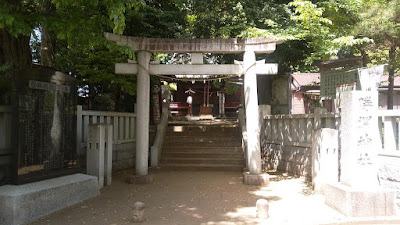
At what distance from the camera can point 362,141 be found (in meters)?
5.62

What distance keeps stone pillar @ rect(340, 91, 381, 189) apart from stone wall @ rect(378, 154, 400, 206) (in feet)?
1.80

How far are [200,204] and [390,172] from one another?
12.4ft

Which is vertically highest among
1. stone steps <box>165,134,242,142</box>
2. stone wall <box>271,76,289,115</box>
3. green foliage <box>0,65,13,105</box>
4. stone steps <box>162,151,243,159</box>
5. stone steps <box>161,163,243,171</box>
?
stone wall <box>271,76,289,115</box>

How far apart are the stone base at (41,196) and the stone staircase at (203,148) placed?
4.56 meters

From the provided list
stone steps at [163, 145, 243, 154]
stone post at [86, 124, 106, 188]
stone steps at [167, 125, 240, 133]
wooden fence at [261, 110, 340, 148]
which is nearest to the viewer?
stone post at [86, 124, 106, 188]

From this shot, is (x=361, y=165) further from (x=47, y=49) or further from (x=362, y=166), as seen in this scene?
(x=47, y=49)

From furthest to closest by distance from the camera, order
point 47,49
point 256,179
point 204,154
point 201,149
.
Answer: point 47,49, point 201,149, point 204,154, point 256,179

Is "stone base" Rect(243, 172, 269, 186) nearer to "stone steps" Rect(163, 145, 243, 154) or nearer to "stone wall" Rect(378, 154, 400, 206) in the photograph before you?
"stone wall" Rect(378, 154, 400, 206)

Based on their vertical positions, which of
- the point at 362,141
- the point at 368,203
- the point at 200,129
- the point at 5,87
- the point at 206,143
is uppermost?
the point at 5,87

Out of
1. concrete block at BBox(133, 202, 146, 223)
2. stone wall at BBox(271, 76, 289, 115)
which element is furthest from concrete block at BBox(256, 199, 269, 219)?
stone wall at BBox(271, 76, 289, 115)

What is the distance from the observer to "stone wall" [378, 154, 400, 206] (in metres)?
5.83

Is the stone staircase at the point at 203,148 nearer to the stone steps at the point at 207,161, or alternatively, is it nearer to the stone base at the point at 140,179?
the stone steps at the point at 207,161

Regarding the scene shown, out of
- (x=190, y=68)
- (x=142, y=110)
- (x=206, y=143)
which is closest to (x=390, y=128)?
(x=190, y=68)

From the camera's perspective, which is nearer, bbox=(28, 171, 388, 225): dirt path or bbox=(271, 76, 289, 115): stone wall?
bbox=(28, 171, 388, 225): dirt path
